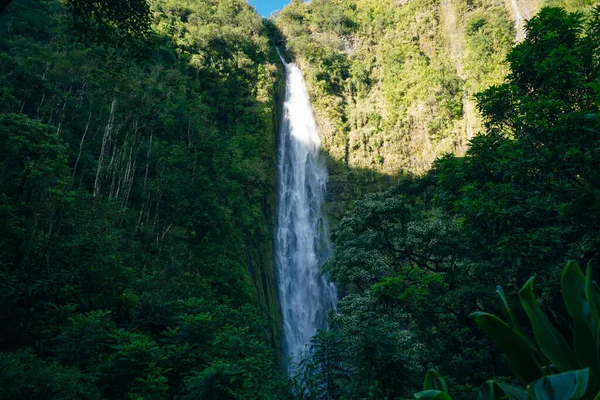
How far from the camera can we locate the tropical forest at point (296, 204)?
5422 mm

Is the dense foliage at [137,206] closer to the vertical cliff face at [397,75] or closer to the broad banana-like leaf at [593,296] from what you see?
the broad banana-like leaf at [593,296]

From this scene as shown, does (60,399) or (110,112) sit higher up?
(110,112)

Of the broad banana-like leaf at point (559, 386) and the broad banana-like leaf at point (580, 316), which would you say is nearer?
the broad banana-like leaf at point (559, 386)

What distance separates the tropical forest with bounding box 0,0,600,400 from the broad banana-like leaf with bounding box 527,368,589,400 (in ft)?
0.03

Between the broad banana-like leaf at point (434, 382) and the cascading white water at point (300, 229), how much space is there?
1700cm

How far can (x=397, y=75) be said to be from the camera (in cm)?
3095

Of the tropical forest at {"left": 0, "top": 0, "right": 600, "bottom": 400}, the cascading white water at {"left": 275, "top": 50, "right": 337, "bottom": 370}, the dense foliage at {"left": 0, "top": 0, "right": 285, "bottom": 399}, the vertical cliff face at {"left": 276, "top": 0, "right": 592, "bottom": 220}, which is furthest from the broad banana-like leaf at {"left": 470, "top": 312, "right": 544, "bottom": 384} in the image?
the vertical cliff face at {"left": 276, "top": 0, "right": 592, "bottom": 220}

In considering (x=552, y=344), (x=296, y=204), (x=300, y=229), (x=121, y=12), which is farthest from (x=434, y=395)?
(x=296, y=204)

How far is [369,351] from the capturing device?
6.08 meters

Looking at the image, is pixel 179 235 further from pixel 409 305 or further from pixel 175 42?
pixel 175 42

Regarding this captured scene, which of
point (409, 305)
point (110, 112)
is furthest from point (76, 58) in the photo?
point (409, 305)

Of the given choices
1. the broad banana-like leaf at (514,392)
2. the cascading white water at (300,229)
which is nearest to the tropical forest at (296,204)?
the broad banana-like leaf at (514,392)

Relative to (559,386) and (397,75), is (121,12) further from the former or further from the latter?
(397,75)

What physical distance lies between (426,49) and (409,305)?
27.9 m
